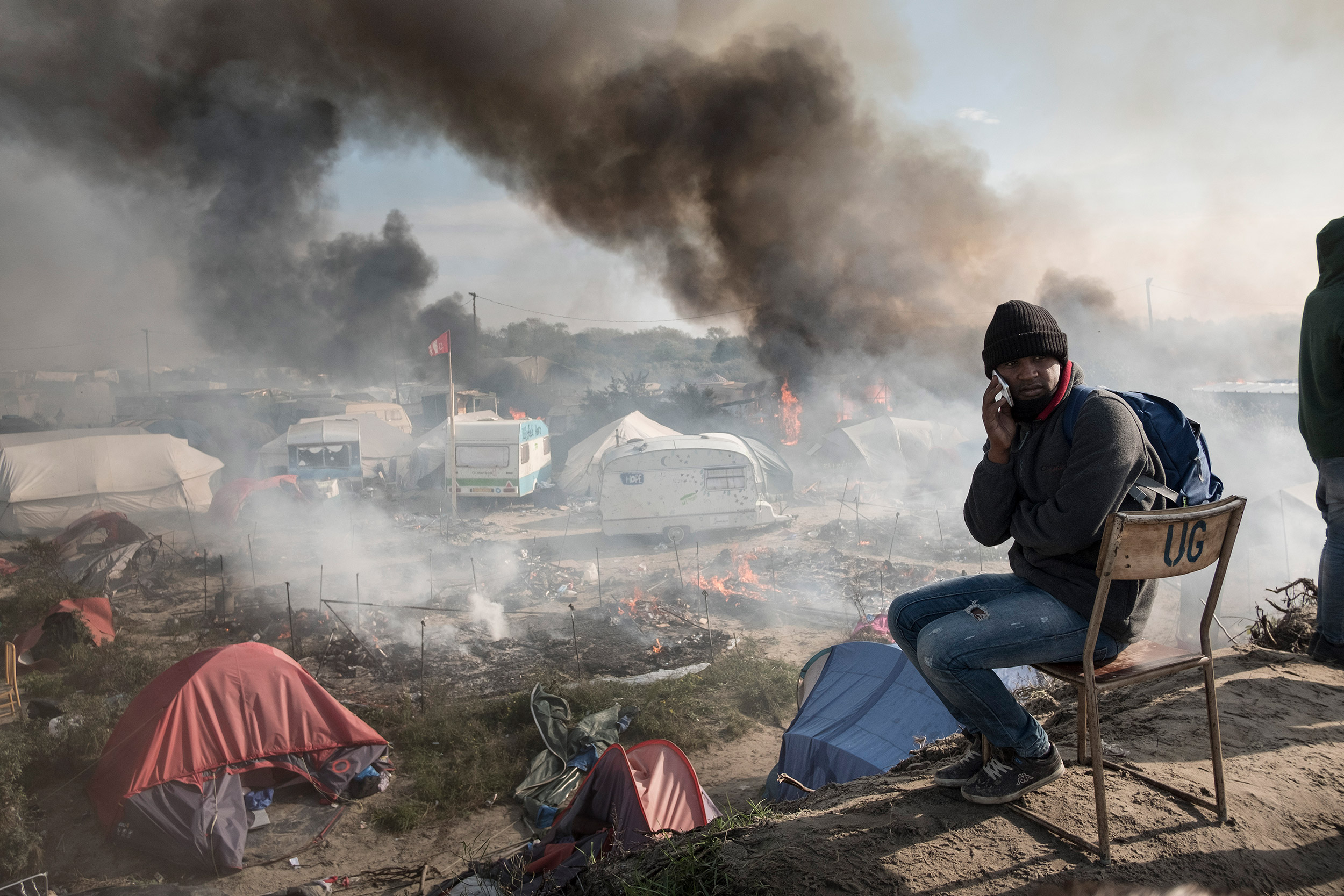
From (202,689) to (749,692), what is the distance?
5587 millimetres

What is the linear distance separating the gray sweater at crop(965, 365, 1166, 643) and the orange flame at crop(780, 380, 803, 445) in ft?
79.5

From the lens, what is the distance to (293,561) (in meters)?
14.6

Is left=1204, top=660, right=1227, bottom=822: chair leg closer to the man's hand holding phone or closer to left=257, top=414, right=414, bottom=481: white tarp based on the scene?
the man's hand holding phone

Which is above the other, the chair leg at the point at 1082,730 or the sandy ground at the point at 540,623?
the chair leg at the point at 1082,730

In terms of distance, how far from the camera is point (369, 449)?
26.0m

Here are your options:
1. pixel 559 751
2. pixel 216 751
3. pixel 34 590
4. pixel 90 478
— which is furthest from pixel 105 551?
pixel 559 751

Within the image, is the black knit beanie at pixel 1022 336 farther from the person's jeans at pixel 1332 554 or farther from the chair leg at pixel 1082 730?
the person's jeans at pixel 1332 554

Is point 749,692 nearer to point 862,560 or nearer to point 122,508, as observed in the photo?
point 862,560

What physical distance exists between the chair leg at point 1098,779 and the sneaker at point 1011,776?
0.23 metres

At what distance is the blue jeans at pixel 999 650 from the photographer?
2.04 m

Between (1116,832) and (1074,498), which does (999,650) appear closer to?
(1074,498)

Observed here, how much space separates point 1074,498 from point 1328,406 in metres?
2.42

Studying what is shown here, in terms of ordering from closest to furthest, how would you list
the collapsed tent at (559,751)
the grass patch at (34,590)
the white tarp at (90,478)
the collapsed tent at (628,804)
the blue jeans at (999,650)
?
the blue jeans at (999,650) → the collapsed tent at (628,804) → the collapsed tent at (559,751) → the grass patch at (34,590) → the white tarp at (90,478)

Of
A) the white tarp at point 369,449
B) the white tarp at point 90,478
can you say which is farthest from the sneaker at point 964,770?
the white tarp at point 90,478
